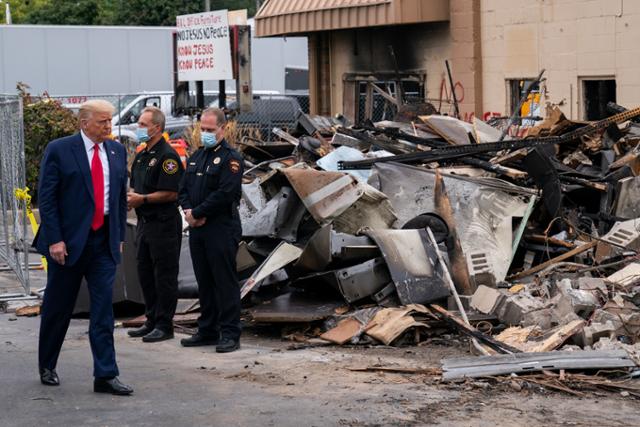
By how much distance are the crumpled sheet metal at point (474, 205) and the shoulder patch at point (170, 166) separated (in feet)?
7.64

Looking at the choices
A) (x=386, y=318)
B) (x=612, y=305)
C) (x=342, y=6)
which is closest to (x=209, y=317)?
(x=386, y=318)

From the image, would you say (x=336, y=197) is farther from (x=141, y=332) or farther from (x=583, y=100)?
(x=583, y=100)

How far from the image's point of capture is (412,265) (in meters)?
8.87

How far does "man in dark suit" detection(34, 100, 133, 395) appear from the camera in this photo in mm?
6598

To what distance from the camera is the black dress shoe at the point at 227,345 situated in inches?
319

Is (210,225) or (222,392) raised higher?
(210,225)

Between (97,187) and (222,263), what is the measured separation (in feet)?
5.62

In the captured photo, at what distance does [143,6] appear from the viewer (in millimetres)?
48938

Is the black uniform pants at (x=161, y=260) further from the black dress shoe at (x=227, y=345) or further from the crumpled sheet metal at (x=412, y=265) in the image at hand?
the crumpled sheet metal at (x=412, y=265)

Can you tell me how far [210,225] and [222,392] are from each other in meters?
1.82

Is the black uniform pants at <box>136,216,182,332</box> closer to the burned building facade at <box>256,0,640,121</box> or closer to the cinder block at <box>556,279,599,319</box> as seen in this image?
the cinder block at <box>556,279,599,319</box>

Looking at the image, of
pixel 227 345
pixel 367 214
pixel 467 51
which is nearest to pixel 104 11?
pixel 467 51

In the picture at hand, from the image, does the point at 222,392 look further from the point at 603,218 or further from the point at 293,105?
the point at 293,105

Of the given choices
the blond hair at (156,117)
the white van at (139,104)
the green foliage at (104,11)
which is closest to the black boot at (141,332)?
the blond hair at (156,117)
